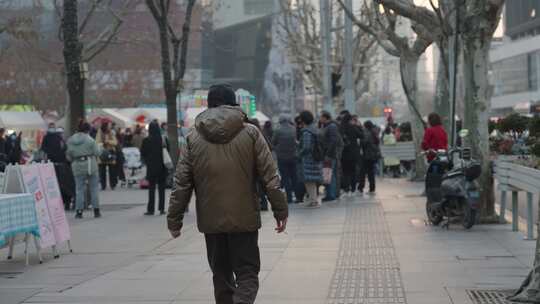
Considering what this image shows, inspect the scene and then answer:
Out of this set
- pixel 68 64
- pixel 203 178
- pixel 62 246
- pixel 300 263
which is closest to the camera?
pixel 203 178

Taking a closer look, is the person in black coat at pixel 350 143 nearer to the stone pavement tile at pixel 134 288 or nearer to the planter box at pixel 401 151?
the planter box at pixel 401 151

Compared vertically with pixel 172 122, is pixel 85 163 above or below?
below

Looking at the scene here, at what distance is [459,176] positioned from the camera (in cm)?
1614

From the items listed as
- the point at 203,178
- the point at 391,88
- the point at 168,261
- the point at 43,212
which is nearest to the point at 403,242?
the point at 168,261

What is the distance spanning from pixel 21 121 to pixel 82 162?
33.1 m

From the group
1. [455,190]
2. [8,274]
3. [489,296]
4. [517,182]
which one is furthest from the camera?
[455,190]

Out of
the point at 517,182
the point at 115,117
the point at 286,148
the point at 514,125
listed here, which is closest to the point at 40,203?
the point at 517,182

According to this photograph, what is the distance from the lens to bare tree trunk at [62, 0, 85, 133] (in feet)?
74.3

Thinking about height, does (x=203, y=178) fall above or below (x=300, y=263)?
above

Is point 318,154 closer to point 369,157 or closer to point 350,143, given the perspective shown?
point 350,143

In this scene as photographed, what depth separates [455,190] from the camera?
1597cm

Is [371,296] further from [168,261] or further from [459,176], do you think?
[459,176]

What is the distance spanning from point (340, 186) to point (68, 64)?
19.9 ft

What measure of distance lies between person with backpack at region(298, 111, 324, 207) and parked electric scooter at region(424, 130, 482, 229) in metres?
4.43
